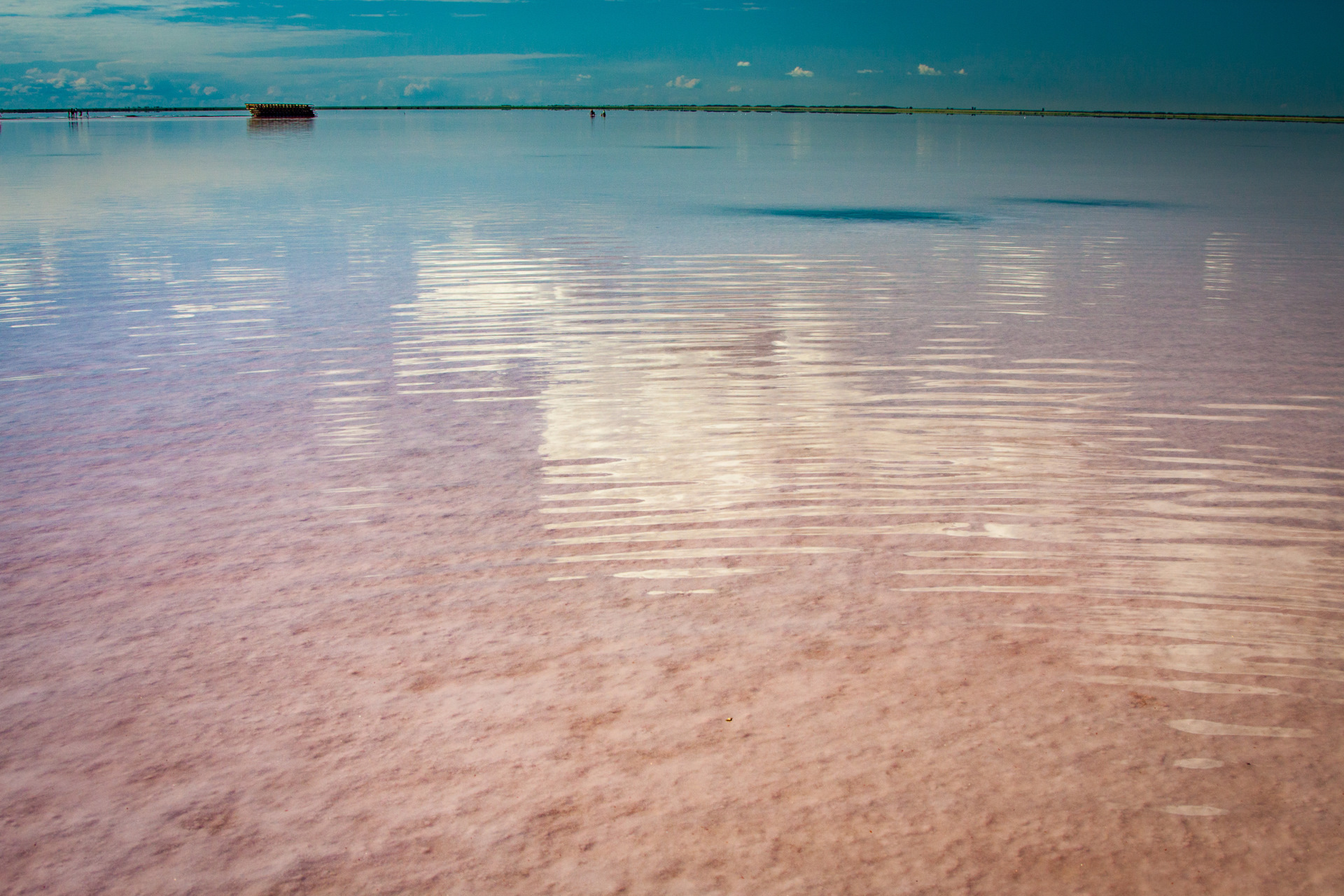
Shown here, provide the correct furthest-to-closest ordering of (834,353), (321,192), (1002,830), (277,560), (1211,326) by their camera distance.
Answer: (321,192)
(1211,326)
(834,353)
(277,560)
(1002,830)

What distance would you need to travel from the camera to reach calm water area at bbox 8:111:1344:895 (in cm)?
263

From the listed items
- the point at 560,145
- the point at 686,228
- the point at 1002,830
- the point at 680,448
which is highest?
the point at 560,145

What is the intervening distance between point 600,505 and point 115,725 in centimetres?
223

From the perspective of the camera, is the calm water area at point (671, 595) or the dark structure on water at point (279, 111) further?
the dark structure on water at point (279, 111)

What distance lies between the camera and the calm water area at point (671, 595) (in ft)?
8.64

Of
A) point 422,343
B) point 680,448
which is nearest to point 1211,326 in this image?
point 680,448

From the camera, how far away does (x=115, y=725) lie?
310 cm

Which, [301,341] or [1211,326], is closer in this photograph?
[301,341]

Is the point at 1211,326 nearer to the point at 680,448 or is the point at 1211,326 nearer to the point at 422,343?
the point at 680,448

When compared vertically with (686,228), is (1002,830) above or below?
below

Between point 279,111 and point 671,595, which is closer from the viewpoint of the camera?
point 671,595

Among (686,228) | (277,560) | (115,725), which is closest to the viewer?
(115,725)

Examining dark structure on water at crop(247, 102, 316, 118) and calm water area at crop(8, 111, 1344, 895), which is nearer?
calm water area at crop(8, 111, 1344, 895)

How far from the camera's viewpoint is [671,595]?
12.9 ft
